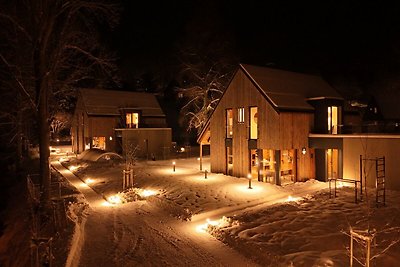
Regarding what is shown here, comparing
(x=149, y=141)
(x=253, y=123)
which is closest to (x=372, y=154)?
(x=253, y=123)

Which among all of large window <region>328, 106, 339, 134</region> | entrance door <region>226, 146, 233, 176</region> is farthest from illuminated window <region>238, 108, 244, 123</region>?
large window <region>328, 106, 339, 134</region>

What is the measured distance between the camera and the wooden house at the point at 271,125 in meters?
20.4

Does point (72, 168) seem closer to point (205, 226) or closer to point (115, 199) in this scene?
point (115, 199)

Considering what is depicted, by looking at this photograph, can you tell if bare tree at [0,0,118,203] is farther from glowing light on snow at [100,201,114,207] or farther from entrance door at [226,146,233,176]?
entrance door at [226,146,233,176]

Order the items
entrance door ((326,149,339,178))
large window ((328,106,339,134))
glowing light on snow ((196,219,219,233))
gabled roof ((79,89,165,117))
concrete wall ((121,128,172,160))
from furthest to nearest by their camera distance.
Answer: gabled roof ((79,89,165,117)) < concrete wall ((121,128,172,160)) < large window ((328,106,339,134)) < entrance door ((326,149,339,178)) < glowing light on snow ((196,219,219,233))

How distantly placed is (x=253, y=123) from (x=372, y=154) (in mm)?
Answer: 7685

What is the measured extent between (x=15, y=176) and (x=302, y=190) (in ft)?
78.4

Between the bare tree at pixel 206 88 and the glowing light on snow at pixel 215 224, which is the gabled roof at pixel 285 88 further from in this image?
the glowing light on snow at pixel 215 224

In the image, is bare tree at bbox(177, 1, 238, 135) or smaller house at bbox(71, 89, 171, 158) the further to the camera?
smaller house at bbox(71, 89, 171, 158)

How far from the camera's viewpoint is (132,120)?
1582 inches

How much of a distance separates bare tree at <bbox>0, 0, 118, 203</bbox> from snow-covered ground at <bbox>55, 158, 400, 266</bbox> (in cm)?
478

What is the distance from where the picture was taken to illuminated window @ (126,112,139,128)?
39562mm

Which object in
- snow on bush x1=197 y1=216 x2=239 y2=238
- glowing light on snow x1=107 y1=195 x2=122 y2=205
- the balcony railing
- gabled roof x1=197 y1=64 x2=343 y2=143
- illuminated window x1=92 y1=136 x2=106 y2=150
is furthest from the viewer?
illuminated window x1=92 y1=136 x2=106 y2=150

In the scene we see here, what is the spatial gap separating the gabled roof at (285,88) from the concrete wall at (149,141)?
17.3 m
